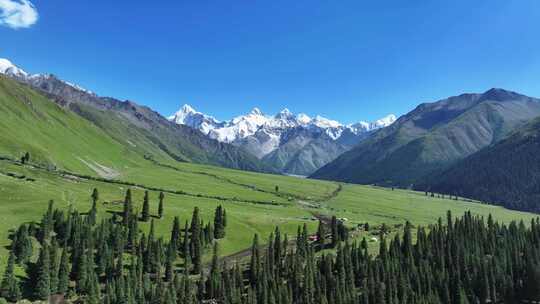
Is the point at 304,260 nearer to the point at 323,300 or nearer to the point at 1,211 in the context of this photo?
the point at 323,300

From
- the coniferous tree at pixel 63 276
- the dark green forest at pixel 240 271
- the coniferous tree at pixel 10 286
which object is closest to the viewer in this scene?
the coniferous tree at pixel 10 286

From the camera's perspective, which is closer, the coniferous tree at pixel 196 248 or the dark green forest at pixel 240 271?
the dark green forest at pixel 240 271

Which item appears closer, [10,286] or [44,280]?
[10,286]

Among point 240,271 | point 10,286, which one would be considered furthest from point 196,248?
point 10,286

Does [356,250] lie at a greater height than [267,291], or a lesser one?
greater

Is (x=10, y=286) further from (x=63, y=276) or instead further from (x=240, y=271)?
(x=240, y=271)

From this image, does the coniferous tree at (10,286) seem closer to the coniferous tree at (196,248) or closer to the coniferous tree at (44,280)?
the coniferous tree at (44,280)

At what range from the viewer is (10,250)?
153125mm

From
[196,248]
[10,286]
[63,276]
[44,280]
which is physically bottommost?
[10,286]

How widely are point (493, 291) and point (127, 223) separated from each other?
149539mm

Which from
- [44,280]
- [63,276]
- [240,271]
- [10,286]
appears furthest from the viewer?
[240,271]

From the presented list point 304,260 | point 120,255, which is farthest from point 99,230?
point 304,260

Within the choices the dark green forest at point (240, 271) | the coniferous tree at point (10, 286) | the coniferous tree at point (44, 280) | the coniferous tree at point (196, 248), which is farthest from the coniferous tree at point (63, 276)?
the coniferous tree at point (196, 248)

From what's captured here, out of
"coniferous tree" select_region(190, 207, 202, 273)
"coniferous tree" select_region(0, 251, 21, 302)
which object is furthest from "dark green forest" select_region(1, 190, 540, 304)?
"coniferous tree" select_region(190, 207, 202, 273)
